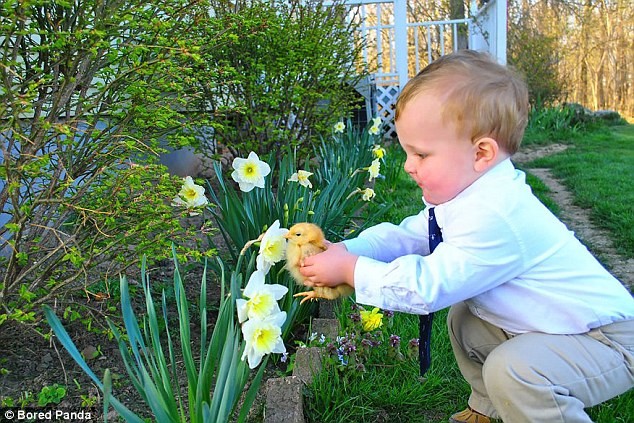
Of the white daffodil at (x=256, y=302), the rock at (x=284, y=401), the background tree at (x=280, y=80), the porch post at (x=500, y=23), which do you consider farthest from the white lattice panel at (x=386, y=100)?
the white daffodil at (x=256, y=302)

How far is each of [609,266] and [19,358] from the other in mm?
3122

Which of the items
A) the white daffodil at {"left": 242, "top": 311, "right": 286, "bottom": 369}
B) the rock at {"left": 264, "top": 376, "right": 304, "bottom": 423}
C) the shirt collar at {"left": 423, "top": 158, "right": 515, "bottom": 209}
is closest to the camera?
the white daffodil at {"left": 242, "top": 311, "right": 286, "bottom": 369}

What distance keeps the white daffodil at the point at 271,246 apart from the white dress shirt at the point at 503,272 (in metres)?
0.21

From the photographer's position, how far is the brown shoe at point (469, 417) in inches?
80.1

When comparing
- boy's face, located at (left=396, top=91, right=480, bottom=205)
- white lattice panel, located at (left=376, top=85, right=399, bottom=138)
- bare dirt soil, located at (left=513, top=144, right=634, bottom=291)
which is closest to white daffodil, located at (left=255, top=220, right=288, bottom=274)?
boy's face, located at (left=396, top=91, right=480, bottom=205)

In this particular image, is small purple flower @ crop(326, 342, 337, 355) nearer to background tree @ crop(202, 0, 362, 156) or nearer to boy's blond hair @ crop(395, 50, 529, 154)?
boy's blond hair @ crop(395, 50, 529, 154)

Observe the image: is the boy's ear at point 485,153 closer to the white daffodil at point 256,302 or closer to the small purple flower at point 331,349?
the white daffodil at point 256,302

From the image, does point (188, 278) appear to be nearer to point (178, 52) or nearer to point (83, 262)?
point (83, 262)

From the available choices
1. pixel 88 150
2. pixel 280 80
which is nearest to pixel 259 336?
pixel 88 150

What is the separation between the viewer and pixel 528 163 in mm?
8016

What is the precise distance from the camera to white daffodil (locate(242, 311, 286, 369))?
1482 mm

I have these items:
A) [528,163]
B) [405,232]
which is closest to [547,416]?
[405,232]

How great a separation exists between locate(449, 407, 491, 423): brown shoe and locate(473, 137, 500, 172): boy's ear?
815 mm
